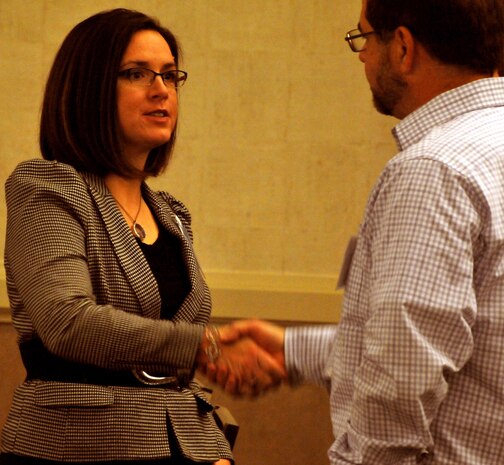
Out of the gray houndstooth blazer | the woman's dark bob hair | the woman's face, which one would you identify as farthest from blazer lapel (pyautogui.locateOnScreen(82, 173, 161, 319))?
the woman's face

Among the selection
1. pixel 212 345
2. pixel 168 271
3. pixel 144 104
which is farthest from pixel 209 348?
pixel 144 104

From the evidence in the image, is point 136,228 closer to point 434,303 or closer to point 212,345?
point 212,345

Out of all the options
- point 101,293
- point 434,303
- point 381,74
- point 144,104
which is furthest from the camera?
point 144,104

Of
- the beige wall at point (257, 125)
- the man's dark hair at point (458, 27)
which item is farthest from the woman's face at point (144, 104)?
the beige wall at point (257, 125)

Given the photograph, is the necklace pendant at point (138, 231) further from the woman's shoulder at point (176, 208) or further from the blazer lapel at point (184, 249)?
the woman's shoulder at point (176, 208)

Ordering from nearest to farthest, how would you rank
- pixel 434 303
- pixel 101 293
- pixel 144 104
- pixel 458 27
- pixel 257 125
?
pixel 434 303 < pixel 458 27 < pixel 101 293 < pixel 144 104 < pixel 257 125

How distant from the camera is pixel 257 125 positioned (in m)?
4.19

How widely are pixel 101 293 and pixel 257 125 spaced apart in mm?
2082

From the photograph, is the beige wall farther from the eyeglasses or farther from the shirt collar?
the shirt collar

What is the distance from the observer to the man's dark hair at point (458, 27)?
172 cm

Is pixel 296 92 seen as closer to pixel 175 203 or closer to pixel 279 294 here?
pixel 279 294

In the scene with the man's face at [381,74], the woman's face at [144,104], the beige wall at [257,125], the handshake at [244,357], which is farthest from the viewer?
the beige wall at [257,125]

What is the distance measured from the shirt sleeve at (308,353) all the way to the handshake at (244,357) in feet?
0.66

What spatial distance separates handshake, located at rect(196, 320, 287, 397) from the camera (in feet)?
7.32
